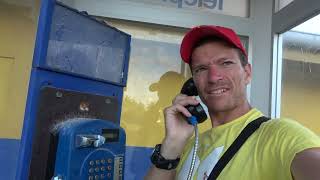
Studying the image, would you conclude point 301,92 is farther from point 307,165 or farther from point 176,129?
point 307,165

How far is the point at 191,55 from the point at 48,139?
0.57m

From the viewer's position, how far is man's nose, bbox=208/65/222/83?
1.31 metres

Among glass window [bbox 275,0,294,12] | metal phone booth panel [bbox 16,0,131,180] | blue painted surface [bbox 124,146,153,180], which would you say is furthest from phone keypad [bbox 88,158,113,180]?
glass window [bbox 275,0,294,12]

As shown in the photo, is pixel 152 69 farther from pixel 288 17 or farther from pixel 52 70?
pixel 52 70

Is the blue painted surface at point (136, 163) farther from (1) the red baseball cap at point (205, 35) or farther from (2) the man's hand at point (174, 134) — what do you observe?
(1) the red baseball cap at point (205, 35)

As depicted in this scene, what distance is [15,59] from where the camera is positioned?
2098 mm

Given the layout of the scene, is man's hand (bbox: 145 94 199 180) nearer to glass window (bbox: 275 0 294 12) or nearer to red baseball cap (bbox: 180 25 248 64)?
red baseball cap (bbox: 180 25 248 64)

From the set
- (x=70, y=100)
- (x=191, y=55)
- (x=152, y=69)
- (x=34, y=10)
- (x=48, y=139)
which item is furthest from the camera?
(x=152, y=69)

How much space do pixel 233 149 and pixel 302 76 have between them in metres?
1.40

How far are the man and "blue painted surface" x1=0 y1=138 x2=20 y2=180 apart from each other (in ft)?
2.91

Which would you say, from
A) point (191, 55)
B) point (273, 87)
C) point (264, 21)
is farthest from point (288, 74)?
point (191, 55)

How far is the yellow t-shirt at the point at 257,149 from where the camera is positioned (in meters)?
0.94

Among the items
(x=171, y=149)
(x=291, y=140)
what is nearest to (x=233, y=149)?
(x=291, y=140)

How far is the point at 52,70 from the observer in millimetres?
1293
